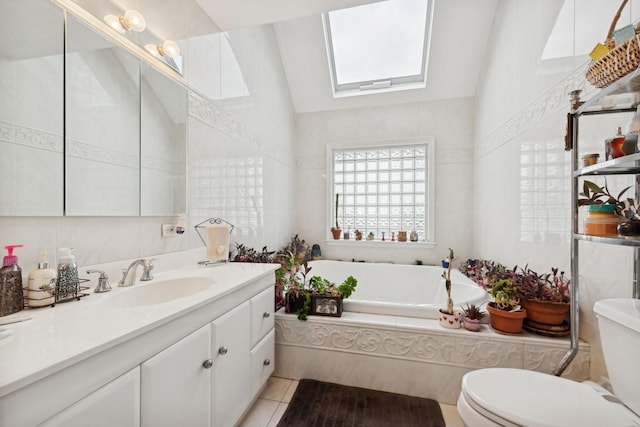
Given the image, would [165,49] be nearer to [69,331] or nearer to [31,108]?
[31,108]

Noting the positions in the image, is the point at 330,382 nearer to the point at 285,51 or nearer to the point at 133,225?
the point at 133,225

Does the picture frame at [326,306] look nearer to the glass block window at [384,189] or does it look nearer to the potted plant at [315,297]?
the potted plant at [315,297]

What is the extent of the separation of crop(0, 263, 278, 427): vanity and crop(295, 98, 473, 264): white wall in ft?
6.69

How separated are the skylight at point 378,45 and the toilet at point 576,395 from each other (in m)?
2.85

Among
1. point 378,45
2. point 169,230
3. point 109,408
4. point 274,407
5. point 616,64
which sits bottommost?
point 274,407

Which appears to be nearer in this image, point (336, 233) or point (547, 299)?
point (547, 299)

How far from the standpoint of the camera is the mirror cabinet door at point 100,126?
3.60ft

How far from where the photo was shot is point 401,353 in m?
1.67

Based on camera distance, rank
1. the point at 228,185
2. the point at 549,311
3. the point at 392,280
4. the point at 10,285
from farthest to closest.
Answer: the point at 392,280 → the point at 228,185 → the point at 549,311 → the point at 10,285

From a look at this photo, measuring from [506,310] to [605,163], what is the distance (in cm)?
100

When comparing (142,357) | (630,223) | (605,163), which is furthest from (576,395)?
(142,357)

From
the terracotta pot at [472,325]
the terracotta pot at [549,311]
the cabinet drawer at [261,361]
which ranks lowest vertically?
the cabinet drawer at [261,361]

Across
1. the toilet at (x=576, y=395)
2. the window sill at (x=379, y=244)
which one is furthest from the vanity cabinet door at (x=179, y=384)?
the window sill at (x=379, y=244)

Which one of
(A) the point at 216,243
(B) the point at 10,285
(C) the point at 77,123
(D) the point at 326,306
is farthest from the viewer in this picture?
(D) the point at 326,306
